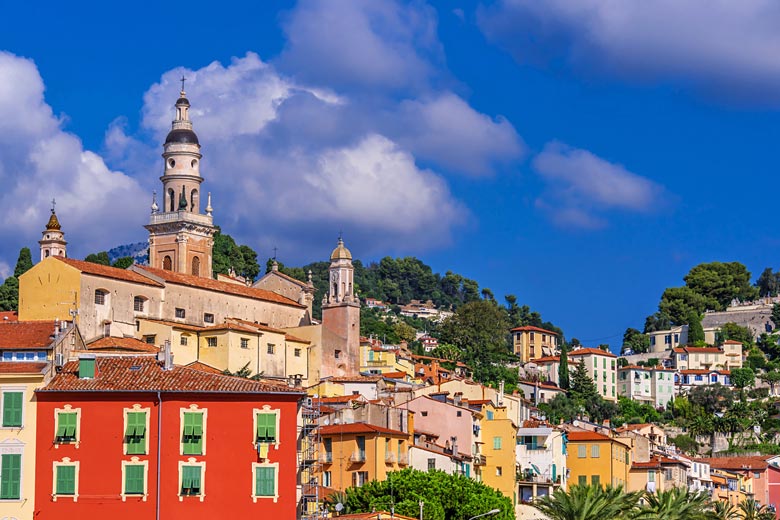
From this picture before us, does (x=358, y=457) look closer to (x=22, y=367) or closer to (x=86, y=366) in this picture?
(x=86, y=366)

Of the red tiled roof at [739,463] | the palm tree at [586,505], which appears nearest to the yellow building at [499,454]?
the palm tree at [586,505]

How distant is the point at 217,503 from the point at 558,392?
109850 millimetres

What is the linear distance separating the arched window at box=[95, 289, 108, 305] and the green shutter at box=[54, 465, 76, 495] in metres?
37.9

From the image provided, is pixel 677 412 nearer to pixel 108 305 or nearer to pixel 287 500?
pixel 108 305

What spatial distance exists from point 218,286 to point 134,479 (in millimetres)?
48834

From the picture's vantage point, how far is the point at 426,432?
85.6m

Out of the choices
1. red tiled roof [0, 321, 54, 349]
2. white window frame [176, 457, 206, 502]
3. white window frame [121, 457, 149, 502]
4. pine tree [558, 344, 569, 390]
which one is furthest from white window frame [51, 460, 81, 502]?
pine tree [558, 344, 569, 390]

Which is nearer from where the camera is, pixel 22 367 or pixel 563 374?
pixel 22 367

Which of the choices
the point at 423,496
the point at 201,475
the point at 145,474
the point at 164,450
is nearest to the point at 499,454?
the point at 423,496

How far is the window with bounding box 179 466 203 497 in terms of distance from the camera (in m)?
54.3

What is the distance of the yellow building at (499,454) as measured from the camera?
86.4m

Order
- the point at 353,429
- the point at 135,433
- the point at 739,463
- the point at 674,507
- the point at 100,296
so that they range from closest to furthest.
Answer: the point at 135,433
the point at 674,507
the point at 353,429
the point at 100,296
the point at 739,463

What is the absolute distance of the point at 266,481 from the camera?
54938 millimetres

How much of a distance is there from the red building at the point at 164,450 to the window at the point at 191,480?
4 centimetres
